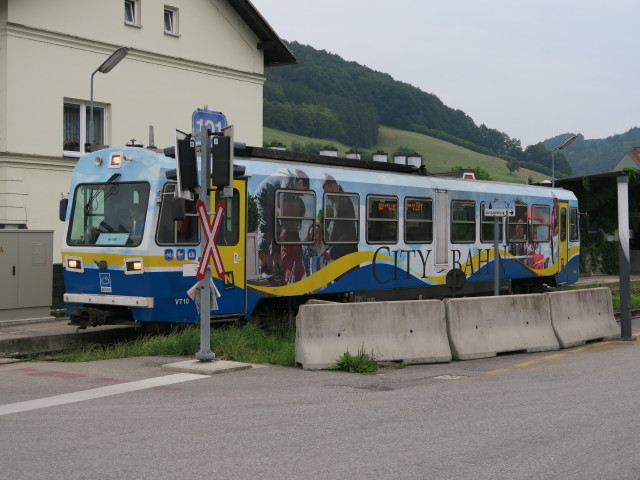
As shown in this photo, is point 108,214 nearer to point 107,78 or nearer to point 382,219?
point 382,219

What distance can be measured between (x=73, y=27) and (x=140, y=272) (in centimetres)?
1256

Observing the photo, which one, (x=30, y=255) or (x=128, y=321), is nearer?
(x=128, y=321)

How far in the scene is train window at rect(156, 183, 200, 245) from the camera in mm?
12938

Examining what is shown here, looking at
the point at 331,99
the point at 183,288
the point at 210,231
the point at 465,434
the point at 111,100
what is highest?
the point at 331,99

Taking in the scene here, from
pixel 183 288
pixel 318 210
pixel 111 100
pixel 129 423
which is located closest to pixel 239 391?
pixel 129 423

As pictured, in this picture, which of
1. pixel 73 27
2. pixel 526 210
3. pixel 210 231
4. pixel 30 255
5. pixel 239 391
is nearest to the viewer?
pixel 239 391

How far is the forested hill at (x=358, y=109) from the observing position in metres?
103

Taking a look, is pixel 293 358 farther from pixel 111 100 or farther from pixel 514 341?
pixel 111 100

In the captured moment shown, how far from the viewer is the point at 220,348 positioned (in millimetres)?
12062

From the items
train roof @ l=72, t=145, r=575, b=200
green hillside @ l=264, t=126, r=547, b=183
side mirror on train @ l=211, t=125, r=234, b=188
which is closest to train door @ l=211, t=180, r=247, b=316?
train roof @ l=72, t=145, r=575, b=200

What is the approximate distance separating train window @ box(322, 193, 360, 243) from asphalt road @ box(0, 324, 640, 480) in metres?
4.39

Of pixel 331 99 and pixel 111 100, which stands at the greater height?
pixel 331 99

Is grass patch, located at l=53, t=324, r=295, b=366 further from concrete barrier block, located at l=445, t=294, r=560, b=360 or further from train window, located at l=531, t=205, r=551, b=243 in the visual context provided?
train window, located at l=531, t=205, r=551, b=243

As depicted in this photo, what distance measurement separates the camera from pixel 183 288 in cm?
1311
